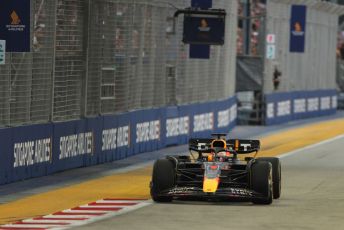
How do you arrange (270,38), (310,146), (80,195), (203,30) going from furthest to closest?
1. (270,38)
2. (310,146)
3. (203,30)
4. (80,195)

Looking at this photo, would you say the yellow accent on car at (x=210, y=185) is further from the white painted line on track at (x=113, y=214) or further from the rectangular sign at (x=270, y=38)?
the rectangular sign at (x=270, y=38)

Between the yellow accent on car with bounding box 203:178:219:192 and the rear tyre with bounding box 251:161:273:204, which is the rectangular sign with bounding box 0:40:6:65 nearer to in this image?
the yellow accent on car with bounding box 203:178:219:192

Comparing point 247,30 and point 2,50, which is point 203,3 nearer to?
point 247,30

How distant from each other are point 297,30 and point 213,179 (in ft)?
104

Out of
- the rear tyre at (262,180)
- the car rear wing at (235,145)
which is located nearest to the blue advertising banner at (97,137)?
the car rear wing at (235,145)

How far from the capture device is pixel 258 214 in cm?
1872

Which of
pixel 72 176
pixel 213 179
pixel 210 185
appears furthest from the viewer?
pixel 72 176

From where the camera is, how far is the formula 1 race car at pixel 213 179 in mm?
19969

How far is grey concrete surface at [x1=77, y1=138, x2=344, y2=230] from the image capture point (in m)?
17.1

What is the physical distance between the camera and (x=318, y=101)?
58.9 meters

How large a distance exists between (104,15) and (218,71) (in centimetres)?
1179

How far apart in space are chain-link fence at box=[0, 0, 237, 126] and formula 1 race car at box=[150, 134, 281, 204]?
15.2ft

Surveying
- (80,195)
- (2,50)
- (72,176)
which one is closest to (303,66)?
(72,176)

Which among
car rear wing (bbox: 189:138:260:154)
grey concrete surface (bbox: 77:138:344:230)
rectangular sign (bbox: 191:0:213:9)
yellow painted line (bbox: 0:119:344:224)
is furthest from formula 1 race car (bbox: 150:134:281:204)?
rectangular sign (bbox: 191:0:213:9)
